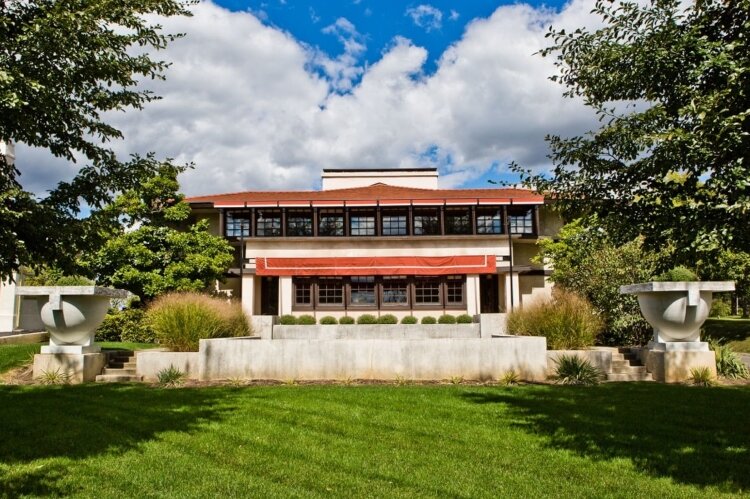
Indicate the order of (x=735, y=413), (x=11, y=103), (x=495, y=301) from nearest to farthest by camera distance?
Answer: (x=11, y=103) < (x=735, y=413) < (x=495, y=301)

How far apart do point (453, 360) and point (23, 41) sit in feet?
32.8

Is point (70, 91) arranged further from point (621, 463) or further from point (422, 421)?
point (621, 463)

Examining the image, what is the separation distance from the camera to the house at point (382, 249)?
30.2m

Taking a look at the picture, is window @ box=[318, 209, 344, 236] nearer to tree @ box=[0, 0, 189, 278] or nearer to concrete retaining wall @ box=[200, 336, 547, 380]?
concrete retaining wall @ box=[200, 336, 547, 380]

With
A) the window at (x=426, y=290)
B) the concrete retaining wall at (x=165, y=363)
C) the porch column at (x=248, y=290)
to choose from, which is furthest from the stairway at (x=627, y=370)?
the porch column at (x=248, y=290)

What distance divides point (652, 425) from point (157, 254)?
905 inches

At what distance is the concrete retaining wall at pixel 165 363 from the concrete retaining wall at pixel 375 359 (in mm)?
256

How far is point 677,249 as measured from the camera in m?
5.56

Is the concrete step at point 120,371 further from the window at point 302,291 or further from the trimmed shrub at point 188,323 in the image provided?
the window at point 302,291

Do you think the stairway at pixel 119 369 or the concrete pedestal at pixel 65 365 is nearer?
the concrete pedestal at pixel 65 365

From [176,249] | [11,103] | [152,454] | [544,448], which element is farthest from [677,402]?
[176,249]

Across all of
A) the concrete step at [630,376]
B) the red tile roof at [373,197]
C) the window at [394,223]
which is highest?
the red tile roof at [373,197]

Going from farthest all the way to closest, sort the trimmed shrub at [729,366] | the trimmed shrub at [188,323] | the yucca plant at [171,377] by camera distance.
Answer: the trimmed shrub at [188,323] < the trimmed shrub at [729,366] < the yucca plant at [171,377]

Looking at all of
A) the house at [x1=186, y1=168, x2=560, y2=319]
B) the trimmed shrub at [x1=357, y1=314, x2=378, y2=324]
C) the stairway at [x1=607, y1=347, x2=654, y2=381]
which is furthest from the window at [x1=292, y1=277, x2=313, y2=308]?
the stairway at [x1=607, y1=347, x2=654, y2=381]
